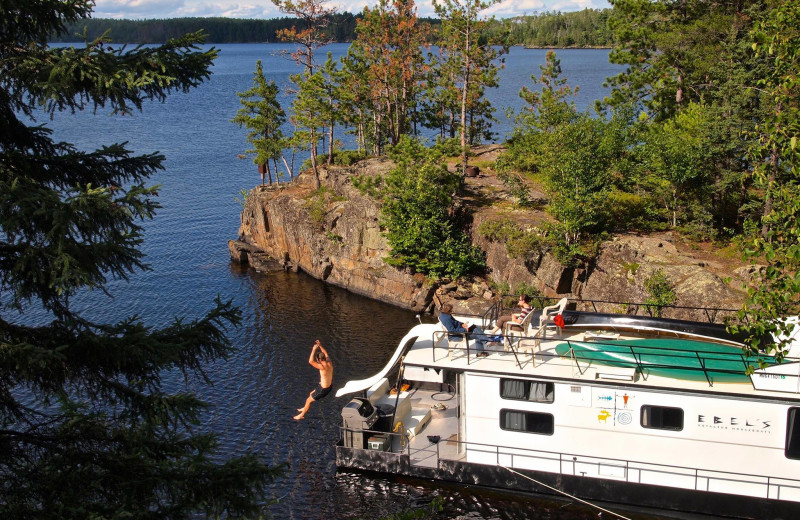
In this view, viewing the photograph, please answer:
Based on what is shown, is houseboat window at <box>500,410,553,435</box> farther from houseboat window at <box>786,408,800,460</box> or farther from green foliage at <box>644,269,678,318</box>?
green foliage at <box>644,269,678,318</box>

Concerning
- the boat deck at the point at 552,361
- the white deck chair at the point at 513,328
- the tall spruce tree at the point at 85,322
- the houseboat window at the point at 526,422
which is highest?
the tall spruce tree at the point at 85,322

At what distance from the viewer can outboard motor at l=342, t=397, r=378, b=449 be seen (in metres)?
23.5

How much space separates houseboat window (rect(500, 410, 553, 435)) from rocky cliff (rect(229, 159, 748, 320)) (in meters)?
13.9

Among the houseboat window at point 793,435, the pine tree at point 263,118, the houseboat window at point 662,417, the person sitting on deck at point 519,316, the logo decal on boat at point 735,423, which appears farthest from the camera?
the pine tree at point 263,118

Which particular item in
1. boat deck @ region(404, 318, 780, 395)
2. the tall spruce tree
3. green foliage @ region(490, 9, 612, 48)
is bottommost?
boat deck @ region(404, 318, 780, 395)

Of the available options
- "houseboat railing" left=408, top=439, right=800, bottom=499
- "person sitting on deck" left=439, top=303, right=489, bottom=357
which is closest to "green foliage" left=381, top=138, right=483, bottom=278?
"person sitting on deck" left=439, top=303, right=489, bottom=357

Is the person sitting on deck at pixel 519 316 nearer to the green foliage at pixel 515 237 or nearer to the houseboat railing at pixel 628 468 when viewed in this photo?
the houseboat railing at pixel 628 468

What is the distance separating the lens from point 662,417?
66.2 feet

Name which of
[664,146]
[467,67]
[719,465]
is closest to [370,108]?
[467,67]

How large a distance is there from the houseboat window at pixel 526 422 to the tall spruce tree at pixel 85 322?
13031mm

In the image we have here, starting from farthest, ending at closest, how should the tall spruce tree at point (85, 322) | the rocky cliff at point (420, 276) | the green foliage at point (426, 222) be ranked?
the green foliage at point (426, 222) → the rocky cliff at point (420, 276) → the tall spruce tree at point (85, 322)

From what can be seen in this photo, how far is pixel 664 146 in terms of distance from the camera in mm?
37281

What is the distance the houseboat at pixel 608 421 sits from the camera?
765 inches

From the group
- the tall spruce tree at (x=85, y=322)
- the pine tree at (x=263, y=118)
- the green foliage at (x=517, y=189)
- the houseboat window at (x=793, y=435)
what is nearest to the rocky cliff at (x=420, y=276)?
the green foliage at (x=517, y=189)
